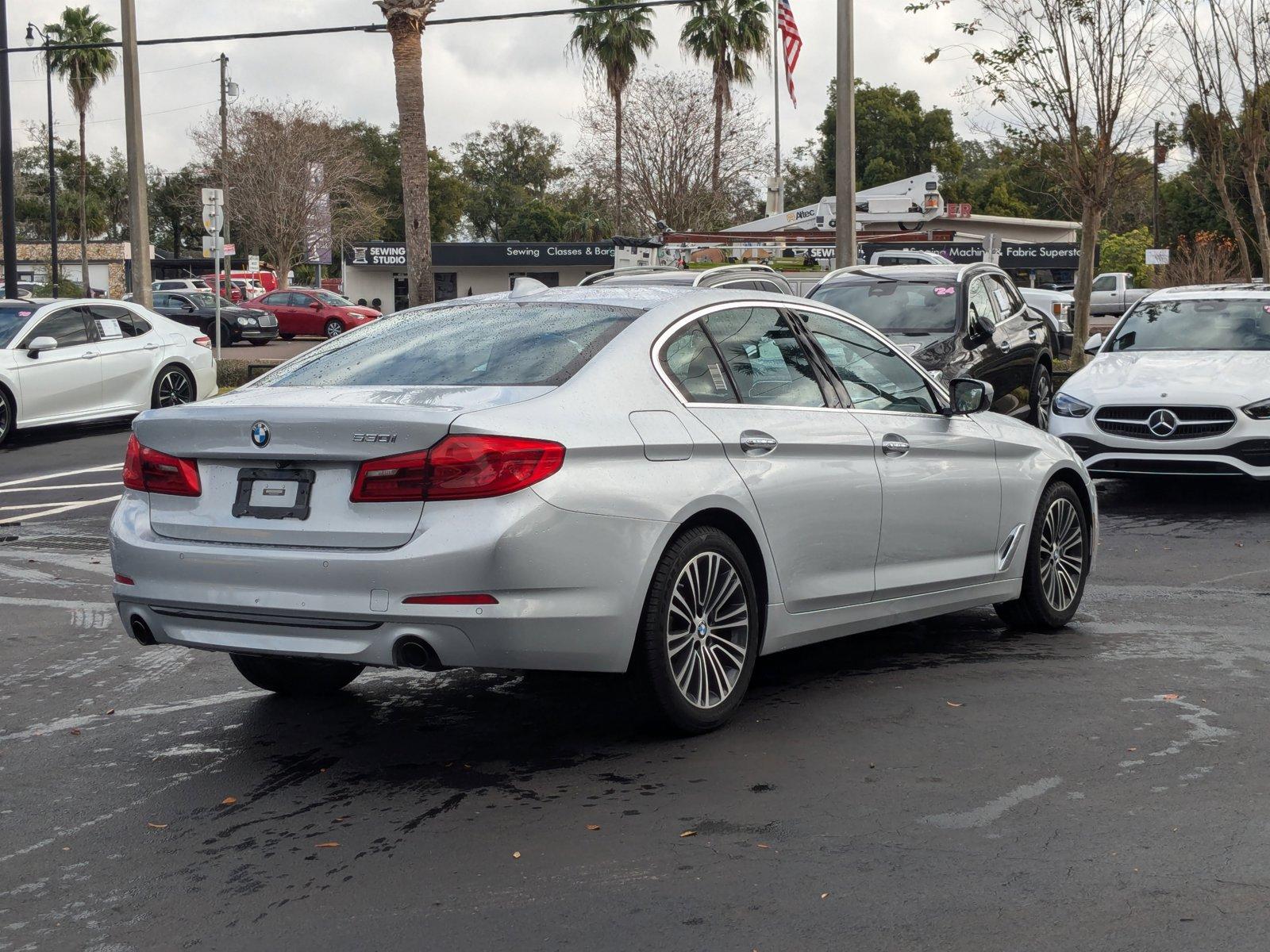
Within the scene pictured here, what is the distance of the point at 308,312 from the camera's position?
148 feet

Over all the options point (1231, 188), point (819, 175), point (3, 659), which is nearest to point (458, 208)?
point (819, 175)

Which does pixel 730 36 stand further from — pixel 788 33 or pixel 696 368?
pixel 696 368

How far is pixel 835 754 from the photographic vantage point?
210 inches

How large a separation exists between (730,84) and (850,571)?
52045mm

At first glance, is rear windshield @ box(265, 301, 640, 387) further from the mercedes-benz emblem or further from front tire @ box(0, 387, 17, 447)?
front tire @ box(0, 387, 17, 447)

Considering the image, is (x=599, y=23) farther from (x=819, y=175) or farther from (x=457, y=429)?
(x=457, y=429)

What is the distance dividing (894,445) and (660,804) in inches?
86.1

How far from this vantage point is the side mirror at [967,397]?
6.88 meters

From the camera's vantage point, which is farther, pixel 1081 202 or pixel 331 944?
pixel 1081 202

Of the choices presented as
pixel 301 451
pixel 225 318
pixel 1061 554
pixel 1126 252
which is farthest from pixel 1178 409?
pixel 1126 252

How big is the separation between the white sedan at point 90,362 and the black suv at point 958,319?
737cm

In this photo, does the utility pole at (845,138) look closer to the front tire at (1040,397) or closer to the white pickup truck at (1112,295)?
the front tire at (1040,397)

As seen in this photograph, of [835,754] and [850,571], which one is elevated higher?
[850,571]

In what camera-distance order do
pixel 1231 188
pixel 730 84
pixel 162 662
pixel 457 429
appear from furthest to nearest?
1. pixel 730 84
2. pixel 1231 188
3. pixel 162 662
4. pixel 457 429
